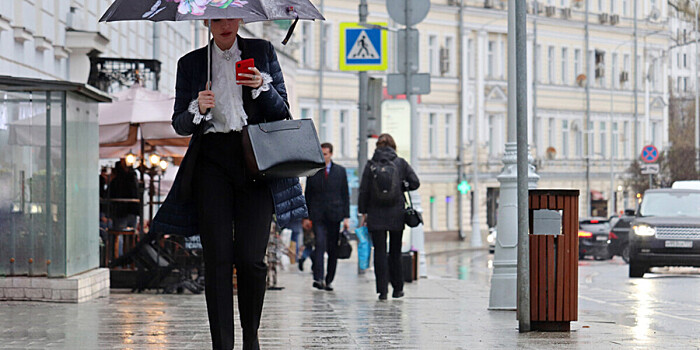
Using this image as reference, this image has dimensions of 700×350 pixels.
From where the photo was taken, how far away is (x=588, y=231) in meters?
43.9

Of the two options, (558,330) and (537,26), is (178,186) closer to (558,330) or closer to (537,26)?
(558,330)

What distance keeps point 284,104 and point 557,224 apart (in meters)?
4.20

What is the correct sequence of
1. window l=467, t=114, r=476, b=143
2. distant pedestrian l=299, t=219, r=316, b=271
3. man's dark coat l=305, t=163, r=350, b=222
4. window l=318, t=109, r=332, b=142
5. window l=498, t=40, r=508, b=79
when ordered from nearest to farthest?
man's dark coat l=305, t=163, r=350, b=222
distant pedestrian l=299, t=219, r=316, b=271
window l=318, t=109, r=332, b=142
window l=467, t=114, r=476, b=143
window l=498, t=40, r=508, b=79

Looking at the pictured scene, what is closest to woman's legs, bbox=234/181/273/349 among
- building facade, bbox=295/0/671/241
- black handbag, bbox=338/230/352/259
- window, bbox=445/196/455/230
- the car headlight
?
black handbag, bbox=338/230/352/259

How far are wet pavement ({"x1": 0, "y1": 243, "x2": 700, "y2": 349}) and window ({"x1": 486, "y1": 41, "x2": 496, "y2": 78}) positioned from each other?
2364 inches

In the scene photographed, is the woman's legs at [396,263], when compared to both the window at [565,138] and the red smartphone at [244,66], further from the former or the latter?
the window at [565,138]

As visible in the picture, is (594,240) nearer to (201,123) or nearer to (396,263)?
(396,263)

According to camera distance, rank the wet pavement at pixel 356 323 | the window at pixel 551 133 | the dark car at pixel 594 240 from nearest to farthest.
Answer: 1. the wet pavement at pixel 356 323
2. the dark car at pixel 594 240
3. the window at pixel 551 133

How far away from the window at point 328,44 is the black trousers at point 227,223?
63.0 metres

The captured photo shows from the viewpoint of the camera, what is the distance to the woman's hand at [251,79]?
24.6 feet

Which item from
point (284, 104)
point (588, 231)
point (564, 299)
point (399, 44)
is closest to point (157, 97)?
point (399, 44)

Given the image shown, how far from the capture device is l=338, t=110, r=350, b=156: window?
71.2m

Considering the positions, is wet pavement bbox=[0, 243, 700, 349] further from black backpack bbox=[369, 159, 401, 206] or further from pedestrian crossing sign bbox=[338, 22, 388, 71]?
pedestrian crossing sign bbox=[338, 22, 388, 71]

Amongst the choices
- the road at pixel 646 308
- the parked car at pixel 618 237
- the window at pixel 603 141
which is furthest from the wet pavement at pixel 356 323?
the window at pixel 603 141
